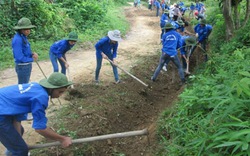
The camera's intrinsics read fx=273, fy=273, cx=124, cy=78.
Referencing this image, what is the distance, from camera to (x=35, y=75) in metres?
8.74

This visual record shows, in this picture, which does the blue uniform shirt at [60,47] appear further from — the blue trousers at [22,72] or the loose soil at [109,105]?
the blue trousers at [22,72]

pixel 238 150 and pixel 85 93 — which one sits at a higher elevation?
pixel 238 150

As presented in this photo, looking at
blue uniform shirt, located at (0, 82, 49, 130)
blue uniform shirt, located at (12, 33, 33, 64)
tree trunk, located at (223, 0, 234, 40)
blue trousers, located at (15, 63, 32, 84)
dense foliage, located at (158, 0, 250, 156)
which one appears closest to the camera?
dense foliage, located at (158, 0, 250, 156)

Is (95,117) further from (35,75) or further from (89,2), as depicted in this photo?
(89,2)

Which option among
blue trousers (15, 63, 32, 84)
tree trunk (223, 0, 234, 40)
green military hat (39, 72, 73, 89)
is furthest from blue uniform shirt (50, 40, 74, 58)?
tree trunk (223, 0, 234, 40)

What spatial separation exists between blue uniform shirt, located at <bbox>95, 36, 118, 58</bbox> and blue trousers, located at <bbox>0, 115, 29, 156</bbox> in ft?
13.2

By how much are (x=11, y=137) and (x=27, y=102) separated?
570 mm

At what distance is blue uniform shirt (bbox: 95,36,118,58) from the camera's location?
7.27m

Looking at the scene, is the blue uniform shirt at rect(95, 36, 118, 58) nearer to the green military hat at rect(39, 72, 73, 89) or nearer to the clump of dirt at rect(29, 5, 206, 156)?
the clump of dirt at rect(29, 5, 206, 156)

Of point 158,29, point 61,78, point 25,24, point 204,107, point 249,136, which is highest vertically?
point 25,24

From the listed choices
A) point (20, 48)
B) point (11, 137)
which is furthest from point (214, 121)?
point (20, 48)

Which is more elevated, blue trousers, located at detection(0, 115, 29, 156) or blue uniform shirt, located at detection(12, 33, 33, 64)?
blue uniform shirt, located at detection(12, 33, 33, 64)

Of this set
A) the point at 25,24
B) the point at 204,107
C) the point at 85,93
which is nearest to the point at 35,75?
the point at 85,93

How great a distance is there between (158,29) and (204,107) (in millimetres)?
15441
